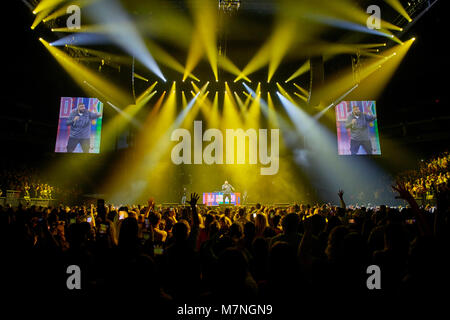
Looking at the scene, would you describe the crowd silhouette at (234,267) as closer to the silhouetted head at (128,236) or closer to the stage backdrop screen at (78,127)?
the silhouetted head at (128,236)

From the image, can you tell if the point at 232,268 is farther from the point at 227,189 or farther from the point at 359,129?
the point at 227,189

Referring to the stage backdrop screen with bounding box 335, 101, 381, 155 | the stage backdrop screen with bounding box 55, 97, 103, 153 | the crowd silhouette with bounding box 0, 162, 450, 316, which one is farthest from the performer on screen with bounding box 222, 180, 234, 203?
the crowd silhouette with bounding box 0, 162, 450, 316

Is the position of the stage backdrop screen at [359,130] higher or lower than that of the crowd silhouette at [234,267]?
higher

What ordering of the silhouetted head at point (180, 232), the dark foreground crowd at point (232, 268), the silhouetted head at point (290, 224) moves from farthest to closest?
the silhouetted head at point (290, 224), the silhouetted head at point (180, 232), the dark foreground crowd at point (232, 268)

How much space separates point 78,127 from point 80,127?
0.11 metres

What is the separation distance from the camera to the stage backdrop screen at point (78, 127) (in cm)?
1529

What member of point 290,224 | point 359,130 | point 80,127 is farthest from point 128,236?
point 359,130

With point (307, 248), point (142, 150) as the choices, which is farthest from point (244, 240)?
point (142, 150)

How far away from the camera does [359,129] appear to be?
15.4 meters

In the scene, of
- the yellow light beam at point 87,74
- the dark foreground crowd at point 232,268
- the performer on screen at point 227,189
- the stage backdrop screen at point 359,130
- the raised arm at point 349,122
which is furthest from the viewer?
the performer on screen at point 227,189

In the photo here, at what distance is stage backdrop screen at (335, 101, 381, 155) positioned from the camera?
15.2 m
